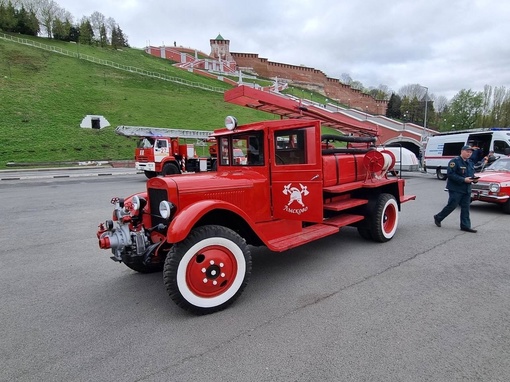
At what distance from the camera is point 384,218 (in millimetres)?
5879

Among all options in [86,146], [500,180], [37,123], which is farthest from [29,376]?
[37,123]

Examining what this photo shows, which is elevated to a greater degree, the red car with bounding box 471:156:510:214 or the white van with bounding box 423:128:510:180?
the white van with bounding box 423:128:510:180

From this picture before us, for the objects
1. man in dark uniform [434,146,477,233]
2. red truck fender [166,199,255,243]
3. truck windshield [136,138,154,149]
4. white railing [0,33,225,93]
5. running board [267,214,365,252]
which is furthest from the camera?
white railing [0,33,225,93]

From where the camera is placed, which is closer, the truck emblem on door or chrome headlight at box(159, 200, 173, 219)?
chrome headlight at box(159, 200, 173, 219)

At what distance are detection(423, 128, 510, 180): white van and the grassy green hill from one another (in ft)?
76.0

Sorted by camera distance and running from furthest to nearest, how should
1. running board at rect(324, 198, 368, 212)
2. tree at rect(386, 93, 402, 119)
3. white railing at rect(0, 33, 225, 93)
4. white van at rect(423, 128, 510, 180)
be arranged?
tree at rect(386, 93, 402, 119) < white railing at rect(0, 33, 225, 93) < white van at rect(423, 128, 510, 180) < running board at rect(324, 198, 368, 212)

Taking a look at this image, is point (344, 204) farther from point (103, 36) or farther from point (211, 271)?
point (103, 36)

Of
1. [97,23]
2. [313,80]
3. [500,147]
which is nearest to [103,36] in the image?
[97,23]

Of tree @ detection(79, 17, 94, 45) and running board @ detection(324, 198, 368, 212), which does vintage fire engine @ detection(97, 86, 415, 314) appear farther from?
tree @ detection(79, 17, 94, 45)

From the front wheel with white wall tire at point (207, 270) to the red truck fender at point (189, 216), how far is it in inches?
6.5

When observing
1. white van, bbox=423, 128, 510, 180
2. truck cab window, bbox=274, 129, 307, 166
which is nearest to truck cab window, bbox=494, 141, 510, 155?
white van, bbox=423, 128, 510, 180

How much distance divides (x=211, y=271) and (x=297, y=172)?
5.78 feet

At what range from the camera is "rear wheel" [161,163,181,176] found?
16656 millimetres

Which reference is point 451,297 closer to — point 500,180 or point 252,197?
point 252,197
